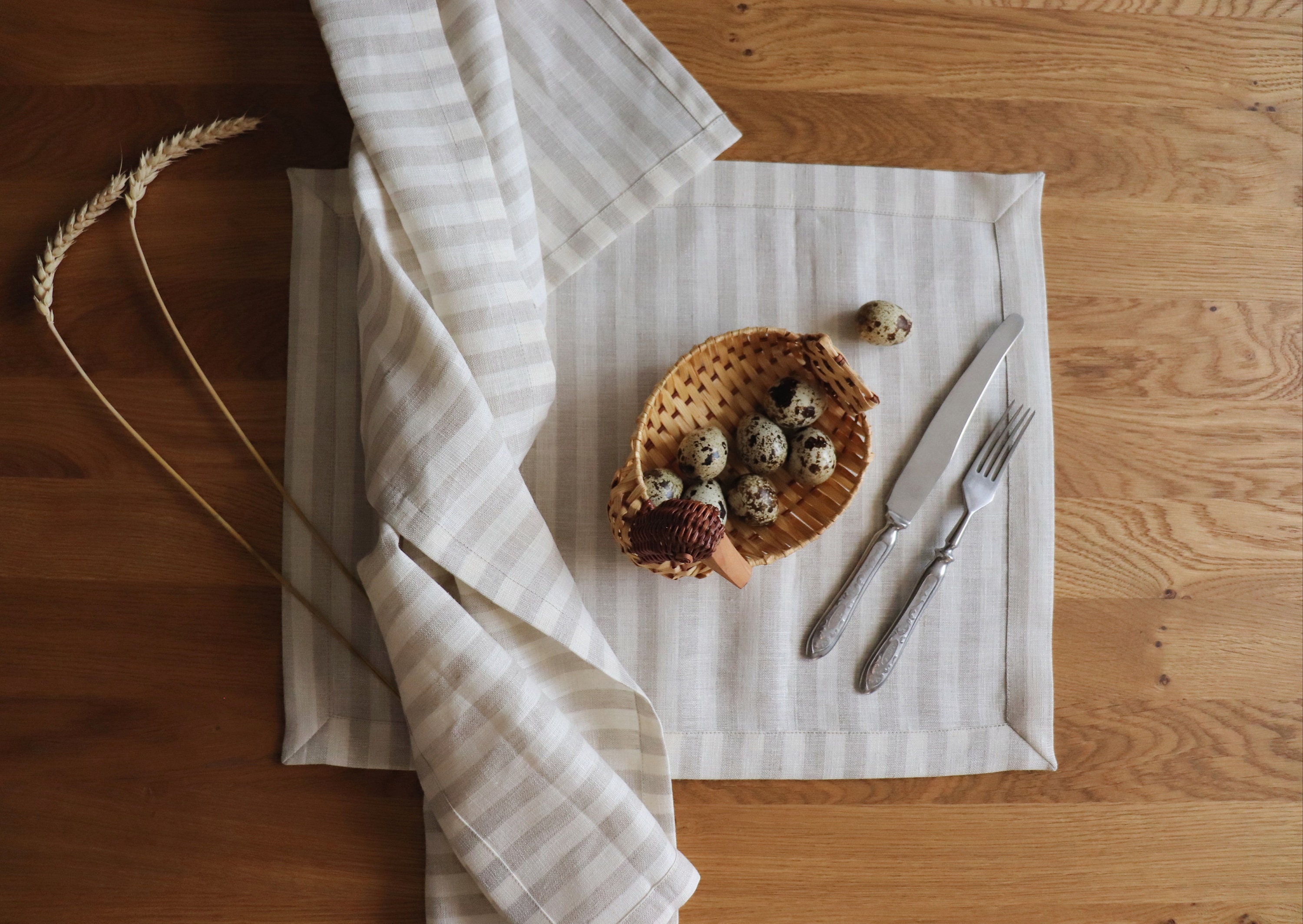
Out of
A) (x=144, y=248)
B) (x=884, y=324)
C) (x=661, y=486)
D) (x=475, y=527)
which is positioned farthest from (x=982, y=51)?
(x=144, y=248)

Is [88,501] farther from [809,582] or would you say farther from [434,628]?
[809,582]

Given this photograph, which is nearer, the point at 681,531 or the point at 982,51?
the point at 681,531

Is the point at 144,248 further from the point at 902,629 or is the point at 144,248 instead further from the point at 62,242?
the point at 902,629

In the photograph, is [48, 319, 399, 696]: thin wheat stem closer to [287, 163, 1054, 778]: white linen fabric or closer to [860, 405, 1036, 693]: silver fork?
[287, 163, 1054, 778]: white linen fabric

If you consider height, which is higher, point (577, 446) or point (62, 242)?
point (62, 242)

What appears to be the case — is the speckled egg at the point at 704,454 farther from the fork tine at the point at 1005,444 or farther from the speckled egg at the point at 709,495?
the fork tine at the point at 1005,444
